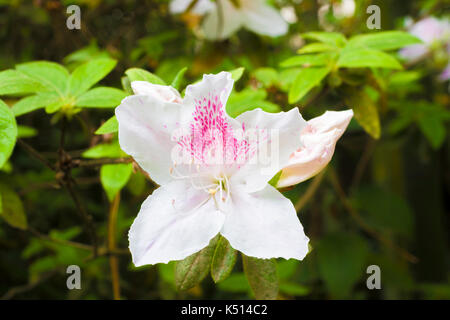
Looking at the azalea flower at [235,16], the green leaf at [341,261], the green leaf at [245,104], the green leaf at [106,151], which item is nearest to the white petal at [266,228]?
the green leaf at [245,104]

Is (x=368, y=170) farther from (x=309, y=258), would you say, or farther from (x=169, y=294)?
(x=169, y=294)

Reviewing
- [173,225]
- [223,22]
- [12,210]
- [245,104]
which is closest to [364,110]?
[245,104]

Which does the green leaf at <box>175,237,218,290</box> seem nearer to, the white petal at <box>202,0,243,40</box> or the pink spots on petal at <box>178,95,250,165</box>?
the pink spots on petal at <box>178,95,250,165</box>

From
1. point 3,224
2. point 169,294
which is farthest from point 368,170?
point 3,224

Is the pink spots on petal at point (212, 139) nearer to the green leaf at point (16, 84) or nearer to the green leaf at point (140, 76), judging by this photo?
the green leaf at point (140, 76)

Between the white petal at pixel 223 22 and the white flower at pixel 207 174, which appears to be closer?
the white flower at pixel 207 174

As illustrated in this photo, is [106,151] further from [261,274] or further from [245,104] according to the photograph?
[261,274]

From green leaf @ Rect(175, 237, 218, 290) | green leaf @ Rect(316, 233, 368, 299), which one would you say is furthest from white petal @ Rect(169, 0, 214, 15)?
green leaf @ Rect(316, 233, 368, 299)
